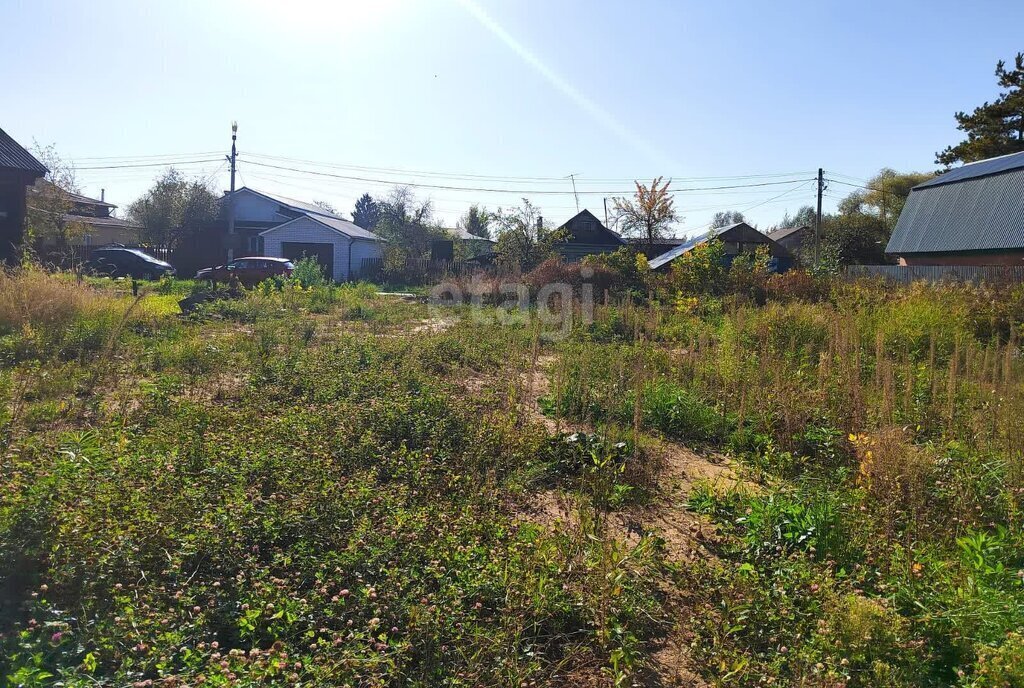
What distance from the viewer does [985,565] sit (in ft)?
10.2

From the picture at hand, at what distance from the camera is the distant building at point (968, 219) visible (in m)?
Result: 21.3

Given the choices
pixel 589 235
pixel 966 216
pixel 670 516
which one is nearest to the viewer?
pixel 670 516

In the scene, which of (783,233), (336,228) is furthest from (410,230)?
(783,233)

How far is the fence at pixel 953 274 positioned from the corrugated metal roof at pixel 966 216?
3233 mm

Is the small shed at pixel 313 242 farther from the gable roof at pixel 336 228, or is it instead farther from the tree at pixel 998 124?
the tree at pixel 998 124

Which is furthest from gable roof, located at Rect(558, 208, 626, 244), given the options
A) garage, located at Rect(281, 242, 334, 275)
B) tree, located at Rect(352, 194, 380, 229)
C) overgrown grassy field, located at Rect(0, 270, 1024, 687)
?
tree, located at Rect(352, 194, 380, 229)

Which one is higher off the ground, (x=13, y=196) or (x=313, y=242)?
(x=313, y=242)

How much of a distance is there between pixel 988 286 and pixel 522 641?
12521 mm

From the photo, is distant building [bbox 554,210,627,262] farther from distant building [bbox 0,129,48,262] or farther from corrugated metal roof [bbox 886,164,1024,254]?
distant building [bbox 0,129,48,262]

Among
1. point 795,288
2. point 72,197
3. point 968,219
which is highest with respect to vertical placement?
point 72,197

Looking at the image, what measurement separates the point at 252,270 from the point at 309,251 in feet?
24.0

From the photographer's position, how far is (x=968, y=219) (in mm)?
23406

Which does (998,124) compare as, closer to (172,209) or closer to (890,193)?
(890,193)

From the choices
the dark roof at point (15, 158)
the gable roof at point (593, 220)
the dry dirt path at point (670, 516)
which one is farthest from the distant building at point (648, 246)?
the dry dirt path at point (670, 516)
